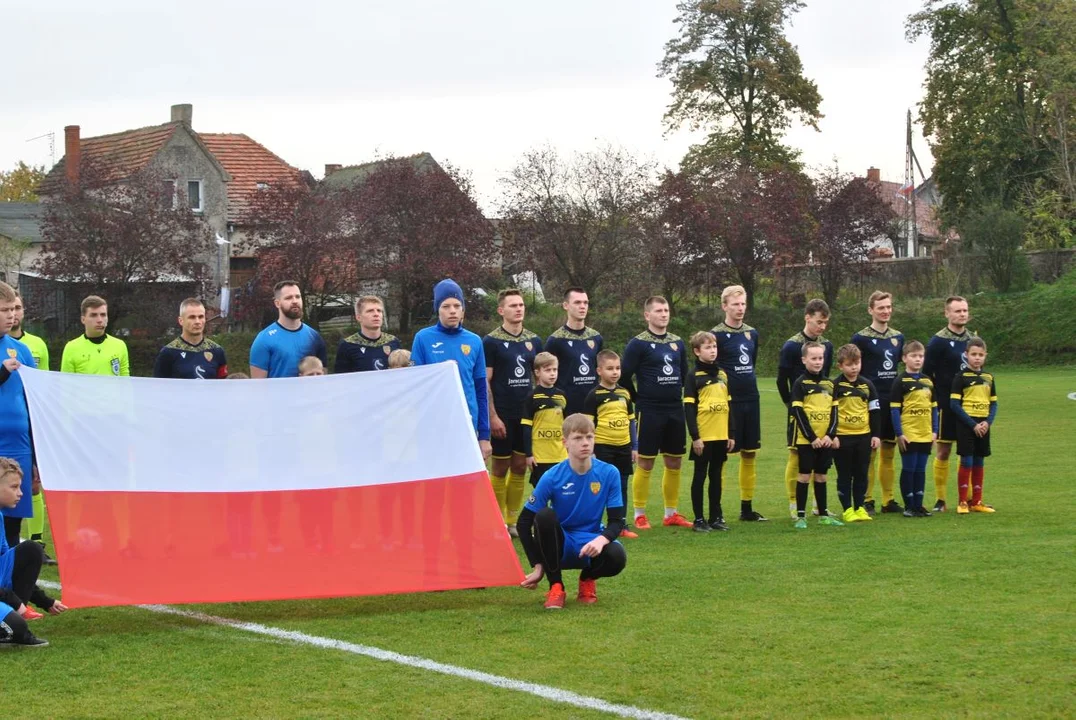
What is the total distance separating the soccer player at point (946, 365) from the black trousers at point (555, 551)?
5.88 metres

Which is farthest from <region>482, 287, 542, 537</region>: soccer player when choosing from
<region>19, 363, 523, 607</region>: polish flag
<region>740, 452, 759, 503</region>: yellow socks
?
<region>19, 363, 523, 607</region>: polish flag

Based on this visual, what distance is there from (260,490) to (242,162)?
2078 inches

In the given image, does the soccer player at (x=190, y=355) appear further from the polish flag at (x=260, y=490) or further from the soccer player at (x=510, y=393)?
the soccer player at (x=510, y=393)

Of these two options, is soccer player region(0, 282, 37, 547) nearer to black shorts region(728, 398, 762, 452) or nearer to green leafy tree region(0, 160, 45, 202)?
black shorts region(728, 398, 762, 452)

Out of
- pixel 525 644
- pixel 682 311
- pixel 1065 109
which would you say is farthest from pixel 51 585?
pixel 1065 109

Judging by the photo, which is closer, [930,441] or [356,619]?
[356,619]

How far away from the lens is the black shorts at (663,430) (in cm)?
1165

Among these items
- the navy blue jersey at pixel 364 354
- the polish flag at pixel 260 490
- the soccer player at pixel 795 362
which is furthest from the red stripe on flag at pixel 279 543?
the soccer player at pixel 795 362

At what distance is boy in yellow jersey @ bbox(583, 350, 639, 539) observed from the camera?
35.6ft

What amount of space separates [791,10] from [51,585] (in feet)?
176

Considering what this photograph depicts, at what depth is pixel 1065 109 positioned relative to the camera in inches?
1901

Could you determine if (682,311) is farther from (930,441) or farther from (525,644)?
(525,644)

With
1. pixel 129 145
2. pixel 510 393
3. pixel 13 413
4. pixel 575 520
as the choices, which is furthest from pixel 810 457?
pixel 129 145

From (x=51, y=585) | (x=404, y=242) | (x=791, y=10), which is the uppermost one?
(x=791, y=10)
